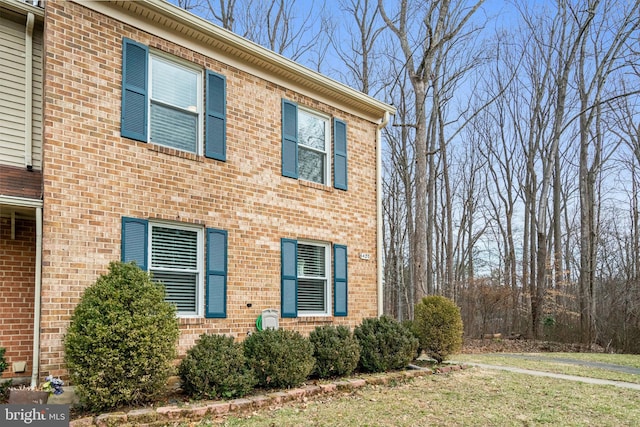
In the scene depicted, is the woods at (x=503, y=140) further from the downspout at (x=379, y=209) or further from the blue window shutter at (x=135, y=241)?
the blue window shutter at (x=135, y=241)

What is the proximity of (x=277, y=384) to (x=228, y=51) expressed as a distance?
17.5 ft

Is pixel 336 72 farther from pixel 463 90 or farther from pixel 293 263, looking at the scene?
pixel 293 263

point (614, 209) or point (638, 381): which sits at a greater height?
point (614, 209)

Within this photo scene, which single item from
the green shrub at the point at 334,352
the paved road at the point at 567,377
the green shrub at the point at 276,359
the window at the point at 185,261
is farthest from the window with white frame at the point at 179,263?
the paved road at the point at 567,377

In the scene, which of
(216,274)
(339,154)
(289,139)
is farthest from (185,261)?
(339,154)

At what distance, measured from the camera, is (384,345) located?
8.83 m

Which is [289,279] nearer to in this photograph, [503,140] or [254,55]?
[254,55]

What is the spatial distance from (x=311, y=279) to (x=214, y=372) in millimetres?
3514

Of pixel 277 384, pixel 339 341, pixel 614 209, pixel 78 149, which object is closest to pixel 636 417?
pixel 339 341

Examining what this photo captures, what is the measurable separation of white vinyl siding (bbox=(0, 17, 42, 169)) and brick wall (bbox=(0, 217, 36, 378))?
93 cm

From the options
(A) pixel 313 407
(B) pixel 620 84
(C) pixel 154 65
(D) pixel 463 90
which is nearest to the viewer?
(A) pixel 313 407

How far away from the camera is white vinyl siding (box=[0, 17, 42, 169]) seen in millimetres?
6820

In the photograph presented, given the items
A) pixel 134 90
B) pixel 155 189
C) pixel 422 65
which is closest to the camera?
pixel 134 90

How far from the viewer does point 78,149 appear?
6777mm
